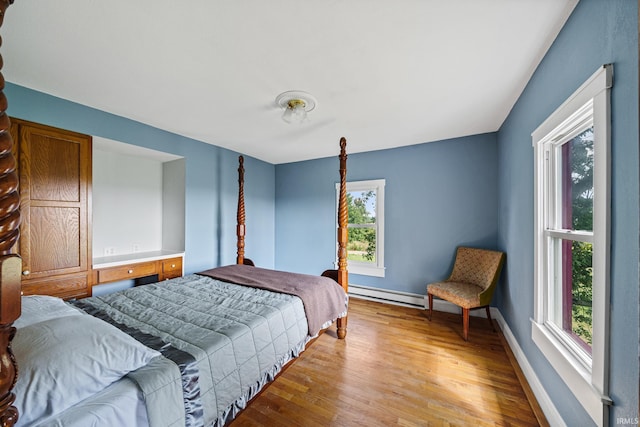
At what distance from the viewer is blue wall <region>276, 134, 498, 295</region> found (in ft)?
10.5

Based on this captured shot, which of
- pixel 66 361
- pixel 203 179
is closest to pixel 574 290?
pixel 66 361

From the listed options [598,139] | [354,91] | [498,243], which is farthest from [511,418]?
[354,91]

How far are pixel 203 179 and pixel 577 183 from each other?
12.6 ft

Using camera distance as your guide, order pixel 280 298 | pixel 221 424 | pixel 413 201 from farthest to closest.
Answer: pixel 413 201
pixel 280 298
pixel 221 424

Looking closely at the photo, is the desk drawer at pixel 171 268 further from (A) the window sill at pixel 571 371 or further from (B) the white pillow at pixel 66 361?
(A) the window sill at pixel 571 371

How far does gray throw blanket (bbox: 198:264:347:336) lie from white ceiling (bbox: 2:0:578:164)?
68.4 inches

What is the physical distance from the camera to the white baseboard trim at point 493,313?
5.02ft

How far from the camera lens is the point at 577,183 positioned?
147 centimetres

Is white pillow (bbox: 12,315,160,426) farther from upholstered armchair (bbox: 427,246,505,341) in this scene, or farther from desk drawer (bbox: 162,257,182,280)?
upholstered armchair (bbox: 427,246,505,341)

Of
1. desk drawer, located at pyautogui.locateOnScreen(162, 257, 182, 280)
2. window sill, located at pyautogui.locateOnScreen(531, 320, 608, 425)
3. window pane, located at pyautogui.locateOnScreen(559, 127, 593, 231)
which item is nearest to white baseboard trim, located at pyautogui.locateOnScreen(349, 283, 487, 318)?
window sill, located at pyautogui.locateOnScreen(531, 320, 608, 425)

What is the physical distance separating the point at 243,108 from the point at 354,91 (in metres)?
1.12

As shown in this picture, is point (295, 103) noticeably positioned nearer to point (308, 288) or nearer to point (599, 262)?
point (308, 288)

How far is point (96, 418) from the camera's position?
2.91ft

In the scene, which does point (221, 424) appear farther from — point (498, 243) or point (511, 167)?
point (498, 243)
